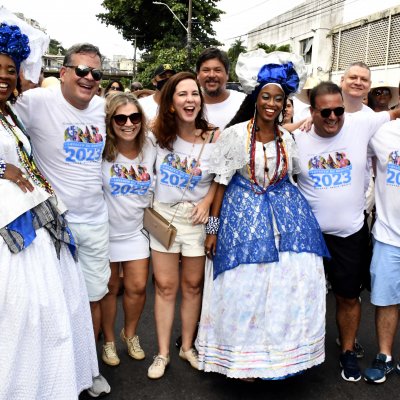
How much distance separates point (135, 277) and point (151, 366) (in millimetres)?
637

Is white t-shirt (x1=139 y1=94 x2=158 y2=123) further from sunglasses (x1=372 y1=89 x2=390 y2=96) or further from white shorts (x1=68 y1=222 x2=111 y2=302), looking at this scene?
sunglasses (x1=372 y1=89 x2=390 y2=96)

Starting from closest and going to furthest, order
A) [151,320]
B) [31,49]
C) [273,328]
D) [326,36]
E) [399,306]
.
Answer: [31,49], [273,328], [399,306], [151,320], [326,36]

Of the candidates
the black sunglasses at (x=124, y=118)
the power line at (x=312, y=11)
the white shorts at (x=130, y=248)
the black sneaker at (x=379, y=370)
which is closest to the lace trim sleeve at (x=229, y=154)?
the black sunglasses at (x=124, y=118)

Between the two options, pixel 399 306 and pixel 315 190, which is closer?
pixel 315 190

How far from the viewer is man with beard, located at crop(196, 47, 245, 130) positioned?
404 cm

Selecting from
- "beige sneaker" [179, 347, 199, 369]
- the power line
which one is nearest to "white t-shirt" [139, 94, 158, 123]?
"beige sneaker" [179, 347, 199, 369]

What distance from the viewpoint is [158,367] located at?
3.26 m

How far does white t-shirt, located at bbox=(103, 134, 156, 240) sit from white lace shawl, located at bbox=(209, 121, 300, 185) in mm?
468

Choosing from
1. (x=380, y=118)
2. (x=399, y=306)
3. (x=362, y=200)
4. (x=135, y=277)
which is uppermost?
(x=380, y=118)

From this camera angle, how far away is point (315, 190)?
3213mm

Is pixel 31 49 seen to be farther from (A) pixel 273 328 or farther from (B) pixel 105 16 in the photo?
(B) pixel 105 16

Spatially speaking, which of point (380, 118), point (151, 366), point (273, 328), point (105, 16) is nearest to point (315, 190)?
point (380, 118)

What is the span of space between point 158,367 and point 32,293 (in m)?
1.35

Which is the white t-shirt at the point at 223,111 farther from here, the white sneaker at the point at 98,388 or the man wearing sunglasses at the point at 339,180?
the white sneaker at the point at 98,388
